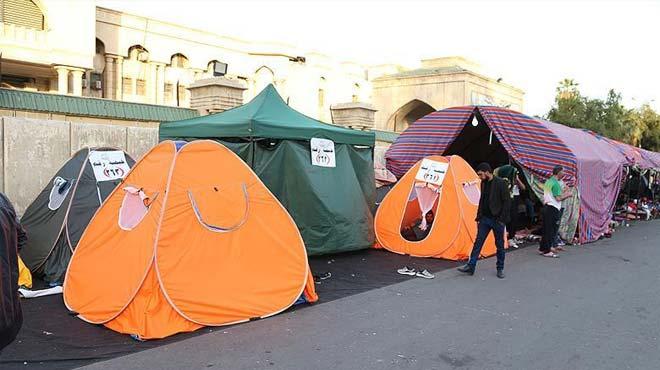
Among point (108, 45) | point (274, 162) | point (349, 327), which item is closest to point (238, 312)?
point (349, 327)

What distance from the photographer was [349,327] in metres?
5.61

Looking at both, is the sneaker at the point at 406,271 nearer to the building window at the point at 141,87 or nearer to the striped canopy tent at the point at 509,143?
the striped canopy tent at the point at 509,143

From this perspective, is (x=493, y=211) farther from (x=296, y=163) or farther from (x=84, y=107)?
(x=84, y=107)

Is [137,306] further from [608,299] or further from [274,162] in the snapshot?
[608,299]

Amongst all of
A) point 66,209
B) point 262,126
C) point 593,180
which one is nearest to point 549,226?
point 593,180

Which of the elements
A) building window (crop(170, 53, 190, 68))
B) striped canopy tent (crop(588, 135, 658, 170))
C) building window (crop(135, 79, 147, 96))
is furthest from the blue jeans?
building window (crop(170, 53, 190, 68))

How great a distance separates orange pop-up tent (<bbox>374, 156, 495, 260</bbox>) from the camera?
9570mm

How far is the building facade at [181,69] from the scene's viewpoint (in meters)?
24.4

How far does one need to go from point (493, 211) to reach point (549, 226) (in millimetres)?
3236

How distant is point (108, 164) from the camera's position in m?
7.71

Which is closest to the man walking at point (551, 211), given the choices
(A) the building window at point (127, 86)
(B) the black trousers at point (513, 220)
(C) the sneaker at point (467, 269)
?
(B) the black trousers at point (513, 220)

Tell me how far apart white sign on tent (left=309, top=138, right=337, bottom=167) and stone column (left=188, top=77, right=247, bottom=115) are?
444cm

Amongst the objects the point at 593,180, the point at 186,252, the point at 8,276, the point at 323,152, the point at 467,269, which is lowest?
the point at 467,269

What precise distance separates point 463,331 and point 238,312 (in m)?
2.38
